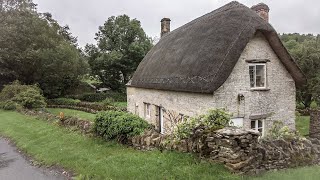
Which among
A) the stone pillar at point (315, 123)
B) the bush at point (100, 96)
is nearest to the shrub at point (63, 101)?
the bush at point (100, 96)

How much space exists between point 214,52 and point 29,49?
27.9 m

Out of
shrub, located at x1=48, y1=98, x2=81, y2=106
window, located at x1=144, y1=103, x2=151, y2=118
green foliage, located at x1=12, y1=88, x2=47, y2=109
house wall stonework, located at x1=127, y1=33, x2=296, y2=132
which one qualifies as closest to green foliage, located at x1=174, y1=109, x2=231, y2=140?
house wall stonework, located at x1=127, y1=33, x2=296, y2=132

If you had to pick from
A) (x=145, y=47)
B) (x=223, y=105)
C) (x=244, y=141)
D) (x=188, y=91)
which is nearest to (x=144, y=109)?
(x=188, y=91)

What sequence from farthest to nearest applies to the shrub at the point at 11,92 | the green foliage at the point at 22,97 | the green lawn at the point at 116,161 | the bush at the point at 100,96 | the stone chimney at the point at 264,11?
the bush at the point at 100,96 < the shrub at the point at 11,92 < the green foliage at the point at 22,97 < the stone chimney at the point at 264,11 < the green lawn at the point at 116,161

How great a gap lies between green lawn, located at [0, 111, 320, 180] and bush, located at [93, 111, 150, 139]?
0.44 meters

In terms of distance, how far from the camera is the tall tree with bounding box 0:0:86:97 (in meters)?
34.1

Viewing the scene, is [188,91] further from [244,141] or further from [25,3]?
[25,3]

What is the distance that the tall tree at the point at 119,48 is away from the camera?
4688cm

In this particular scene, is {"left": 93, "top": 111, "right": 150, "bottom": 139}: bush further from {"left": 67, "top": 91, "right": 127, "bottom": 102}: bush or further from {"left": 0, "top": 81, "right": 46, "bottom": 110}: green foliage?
{"left": 67, "top": 91, "right": 127, "bottom": 102}: bush

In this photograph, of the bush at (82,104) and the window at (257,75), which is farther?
the bush at (82,104)

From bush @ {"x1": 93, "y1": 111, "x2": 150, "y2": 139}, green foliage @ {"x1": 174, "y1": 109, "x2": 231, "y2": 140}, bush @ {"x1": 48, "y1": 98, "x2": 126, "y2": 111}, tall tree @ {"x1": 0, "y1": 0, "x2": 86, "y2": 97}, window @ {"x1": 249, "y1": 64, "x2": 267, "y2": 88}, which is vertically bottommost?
bush @ {"x1": 48, "y1": 98, "x2": 126, "y2": 111}

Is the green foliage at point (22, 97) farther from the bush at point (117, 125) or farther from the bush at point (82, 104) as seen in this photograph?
the bush at point (117, 125)

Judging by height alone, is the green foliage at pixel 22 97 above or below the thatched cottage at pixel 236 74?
below

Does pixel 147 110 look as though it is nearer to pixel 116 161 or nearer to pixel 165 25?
pixel 165 25
